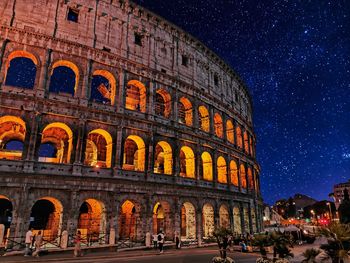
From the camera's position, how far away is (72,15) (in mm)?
22812

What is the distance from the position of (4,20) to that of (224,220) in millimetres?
25705

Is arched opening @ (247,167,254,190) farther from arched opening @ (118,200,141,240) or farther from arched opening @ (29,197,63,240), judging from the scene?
arched opening @ (29,197,63,240)

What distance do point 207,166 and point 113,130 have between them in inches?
449

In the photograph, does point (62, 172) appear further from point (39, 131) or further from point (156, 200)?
point (156, 200)

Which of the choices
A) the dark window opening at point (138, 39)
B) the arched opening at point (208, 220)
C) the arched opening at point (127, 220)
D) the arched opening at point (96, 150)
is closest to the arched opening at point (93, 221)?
the arched opening at point (127, 220)

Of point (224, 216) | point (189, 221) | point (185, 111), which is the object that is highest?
point (185, 111)

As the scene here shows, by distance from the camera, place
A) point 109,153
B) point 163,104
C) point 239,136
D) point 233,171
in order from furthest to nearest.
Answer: point 239,136 < point 233,171 < point 163,104 < point 109,153

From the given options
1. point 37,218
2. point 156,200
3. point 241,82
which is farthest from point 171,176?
point 241,82

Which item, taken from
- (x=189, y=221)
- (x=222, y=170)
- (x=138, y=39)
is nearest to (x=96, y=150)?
(x=189, y=221)

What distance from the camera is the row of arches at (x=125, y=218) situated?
19.3m

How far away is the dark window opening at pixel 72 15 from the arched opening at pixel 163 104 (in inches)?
357

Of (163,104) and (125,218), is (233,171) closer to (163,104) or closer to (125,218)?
(163,104)

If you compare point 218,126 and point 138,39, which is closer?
point 138,39

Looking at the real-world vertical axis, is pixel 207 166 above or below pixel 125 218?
above
